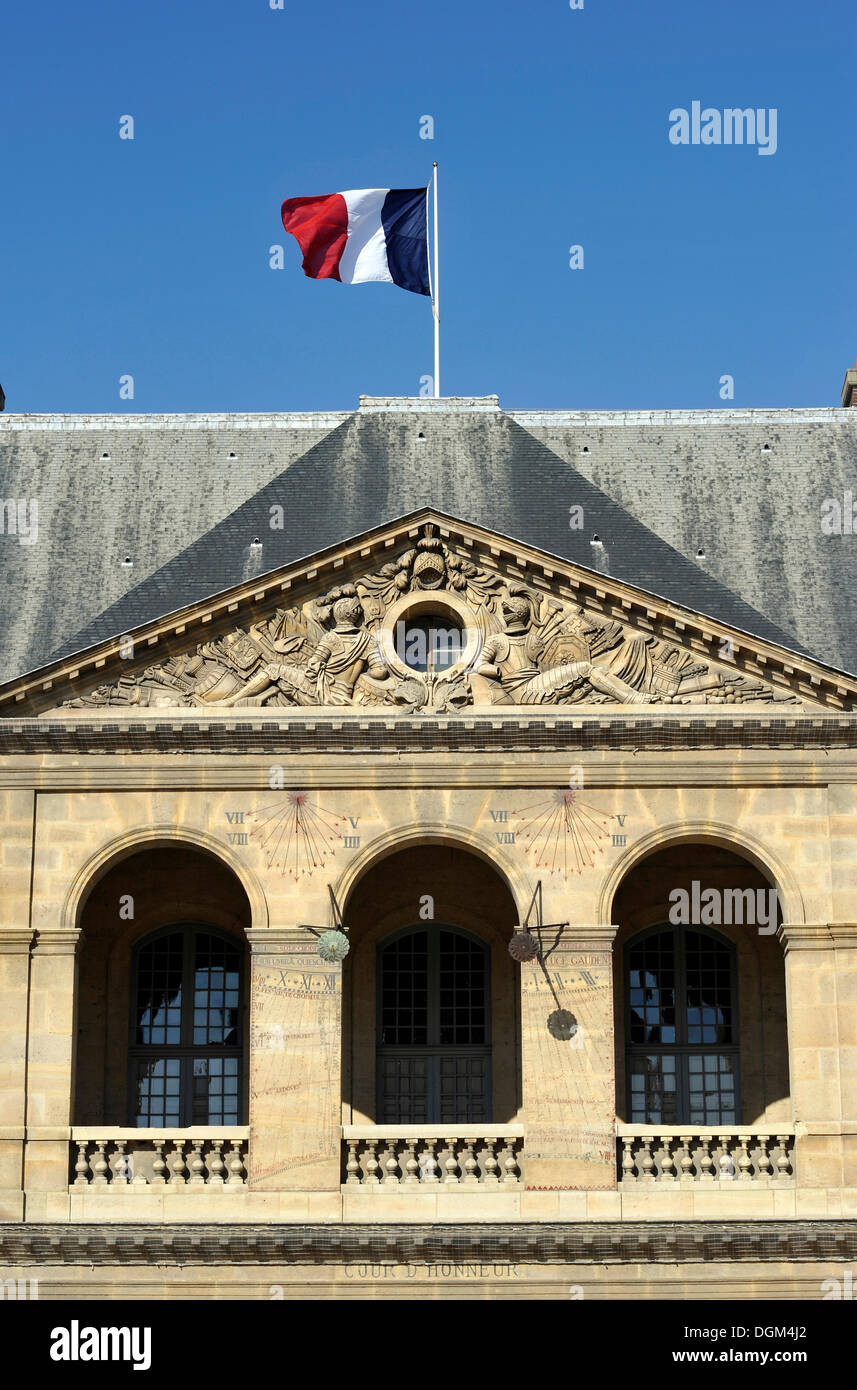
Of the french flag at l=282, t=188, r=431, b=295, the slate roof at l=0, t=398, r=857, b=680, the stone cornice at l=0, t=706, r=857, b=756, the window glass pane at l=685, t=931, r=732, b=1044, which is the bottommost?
the window glass pane at l=685, t=931, r=732, b=1044

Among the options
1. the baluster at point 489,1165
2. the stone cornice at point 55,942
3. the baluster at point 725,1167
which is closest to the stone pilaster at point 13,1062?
the stone cornice at point 55,942

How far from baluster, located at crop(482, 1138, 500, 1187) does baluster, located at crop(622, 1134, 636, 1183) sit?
1.63 m

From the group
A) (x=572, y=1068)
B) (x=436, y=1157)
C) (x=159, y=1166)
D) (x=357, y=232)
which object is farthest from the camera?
(x=357, y=232)

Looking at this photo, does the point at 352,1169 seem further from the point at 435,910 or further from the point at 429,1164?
the point at 435,910

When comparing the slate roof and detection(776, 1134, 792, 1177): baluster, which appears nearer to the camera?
detection(776, 1134, 792, 1177): baluster

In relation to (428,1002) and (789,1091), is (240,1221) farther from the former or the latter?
(789,1091)

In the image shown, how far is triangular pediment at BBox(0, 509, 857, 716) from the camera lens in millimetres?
30391

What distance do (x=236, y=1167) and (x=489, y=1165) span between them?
Result: 326cm

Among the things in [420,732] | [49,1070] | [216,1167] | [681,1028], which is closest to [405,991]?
[681,1028]

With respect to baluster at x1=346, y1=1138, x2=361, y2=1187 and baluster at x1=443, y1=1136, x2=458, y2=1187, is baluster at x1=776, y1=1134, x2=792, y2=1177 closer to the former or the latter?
baluster at x1=443, y1=1136, x2=458, y2=1187

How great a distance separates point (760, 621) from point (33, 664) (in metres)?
10.5

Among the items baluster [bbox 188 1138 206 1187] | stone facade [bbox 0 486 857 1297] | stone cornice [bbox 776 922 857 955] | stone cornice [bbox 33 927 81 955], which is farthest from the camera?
stone cornice [bbox 33 927 81 955]

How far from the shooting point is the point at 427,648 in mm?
30922

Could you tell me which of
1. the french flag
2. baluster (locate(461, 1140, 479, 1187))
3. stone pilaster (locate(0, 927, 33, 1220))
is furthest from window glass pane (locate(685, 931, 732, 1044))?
the french flag
